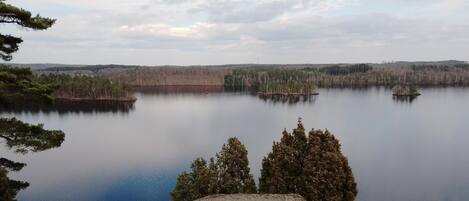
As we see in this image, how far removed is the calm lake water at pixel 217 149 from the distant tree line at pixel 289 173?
50.7 feet

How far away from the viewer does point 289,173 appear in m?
24.1

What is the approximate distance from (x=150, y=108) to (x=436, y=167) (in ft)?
273

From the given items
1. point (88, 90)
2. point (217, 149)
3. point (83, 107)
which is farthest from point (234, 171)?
point (88, 90)

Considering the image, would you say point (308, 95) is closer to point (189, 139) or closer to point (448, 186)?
point (189, 139)

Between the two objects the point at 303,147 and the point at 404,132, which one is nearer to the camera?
the point at 303,147

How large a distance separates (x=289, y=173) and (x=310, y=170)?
1693 mm

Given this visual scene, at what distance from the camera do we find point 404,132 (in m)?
72.5

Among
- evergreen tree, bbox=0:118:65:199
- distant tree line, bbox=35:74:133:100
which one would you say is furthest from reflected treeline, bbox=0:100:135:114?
evergreen tree, bbox=0:118:65:199

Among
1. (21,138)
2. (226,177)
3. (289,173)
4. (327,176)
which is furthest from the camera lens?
(289,173)

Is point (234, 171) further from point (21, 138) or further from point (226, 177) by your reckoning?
point (21, 138)

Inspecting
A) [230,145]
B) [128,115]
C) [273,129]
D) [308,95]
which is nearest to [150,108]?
[128,115]

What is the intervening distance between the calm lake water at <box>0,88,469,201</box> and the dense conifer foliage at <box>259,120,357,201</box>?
1618cm

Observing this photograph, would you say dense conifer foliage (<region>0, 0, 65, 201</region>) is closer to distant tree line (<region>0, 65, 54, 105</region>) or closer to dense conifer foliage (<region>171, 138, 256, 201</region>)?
distant tree line (<region>0, 65, 54, 105</region>)

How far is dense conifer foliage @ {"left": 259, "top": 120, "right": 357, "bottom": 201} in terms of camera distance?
74.4ft
